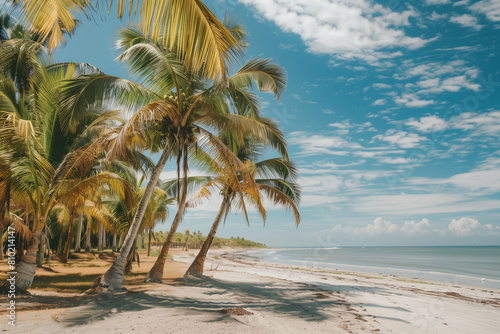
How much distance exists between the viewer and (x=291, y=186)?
45.8 feet

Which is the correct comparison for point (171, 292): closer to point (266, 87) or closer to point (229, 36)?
point (266, 87)

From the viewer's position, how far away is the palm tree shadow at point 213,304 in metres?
5.87

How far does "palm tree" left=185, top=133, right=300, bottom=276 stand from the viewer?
12.3 meters

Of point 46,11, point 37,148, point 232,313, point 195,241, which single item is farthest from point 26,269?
point 195,241

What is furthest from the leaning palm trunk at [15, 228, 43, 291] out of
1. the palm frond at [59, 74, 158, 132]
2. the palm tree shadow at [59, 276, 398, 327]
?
the palm frond at [59, 74, 158, 132]

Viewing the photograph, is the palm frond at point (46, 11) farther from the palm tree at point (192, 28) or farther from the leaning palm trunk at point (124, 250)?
the leaning palm trunk at point (124, 250)

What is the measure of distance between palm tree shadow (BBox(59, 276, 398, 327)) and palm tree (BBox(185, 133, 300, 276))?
10.0 feet

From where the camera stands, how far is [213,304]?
7355 mm

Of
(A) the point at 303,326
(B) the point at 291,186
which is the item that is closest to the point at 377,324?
(A) the point at 303,326

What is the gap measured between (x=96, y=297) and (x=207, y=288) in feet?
11.2

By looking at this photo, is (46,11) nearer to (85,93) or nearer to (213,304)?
(85,93)

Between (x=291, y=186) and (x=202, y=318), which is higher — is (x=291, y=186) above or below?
above

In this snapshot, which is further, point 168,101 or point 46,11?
point 168,101

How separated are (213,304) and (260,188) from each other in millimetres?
6033
